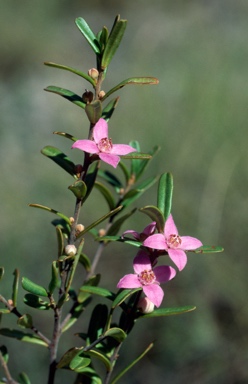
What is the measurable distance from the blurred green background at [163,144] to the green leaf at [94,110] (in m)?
1.64

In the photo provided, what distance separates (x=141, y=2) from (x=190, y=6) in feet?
2.37

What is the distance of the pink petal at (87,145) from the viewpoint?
706mm

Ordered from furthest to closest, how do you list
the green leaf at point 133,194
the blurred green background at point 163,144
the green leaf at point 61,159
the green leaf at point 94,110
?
A: the blurred green background at point 163,144 < the green leaf at point 133,194 < the green leaf at point 61,159 < the green leaf at point 94,110

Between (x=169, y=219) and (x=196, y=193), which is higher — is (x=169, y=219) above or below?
above

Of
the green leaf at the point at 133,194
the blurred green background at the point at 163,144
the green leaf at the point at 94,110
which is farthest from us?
the blurred green background at the point at 163,144

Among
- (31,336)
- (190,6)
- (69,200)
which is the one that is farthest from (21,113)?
(31,336)

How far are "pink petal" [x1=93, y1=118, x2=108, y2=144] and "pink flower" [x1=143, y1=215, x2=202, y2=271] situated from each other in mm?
137

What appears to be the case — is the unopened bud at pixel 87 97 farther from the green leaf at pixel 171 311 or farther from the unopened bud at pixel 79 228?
the green leaf at pixel 171 311

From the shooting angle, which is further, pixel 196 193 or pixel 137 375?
pixel 196 193

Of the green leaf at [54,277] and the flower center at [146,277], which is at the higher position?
the flower center at [146,277]

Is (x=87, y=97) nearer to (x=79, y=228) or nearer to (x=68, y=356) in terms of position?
(x=79, y=228)

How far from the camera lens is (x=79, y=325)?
9.69 ft

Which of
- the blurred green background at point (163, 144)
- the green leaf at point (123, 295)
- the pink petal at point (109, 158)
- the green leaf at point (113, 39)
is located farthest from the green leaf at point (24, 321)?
the blurred green background at point (163, 144)

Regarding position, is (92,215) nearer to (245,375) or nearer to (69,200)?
(69,200)
